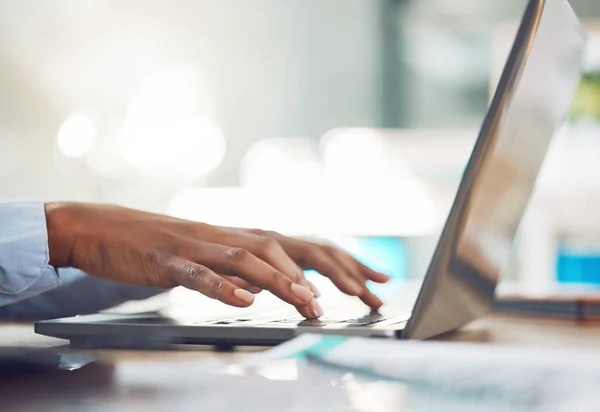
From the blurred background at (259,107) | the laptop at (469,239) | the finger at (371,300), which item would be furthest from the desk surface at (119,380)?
the blurred background at (259,107)

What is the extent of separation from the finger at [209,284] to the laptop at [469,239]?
0.02 metres

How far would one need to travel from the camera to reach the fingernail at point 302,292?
23.2 inches

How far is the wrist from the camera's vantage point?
2.12 ft

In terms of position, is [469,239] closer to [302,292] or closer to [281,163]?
[302,292]

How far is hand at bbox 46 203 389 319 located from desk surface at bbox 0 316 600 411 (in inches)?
2.7

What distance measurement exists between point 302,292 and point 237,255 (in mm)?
60

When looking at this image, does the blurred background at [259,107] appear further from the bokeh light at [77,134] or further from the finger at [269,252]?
the finger at [269,252]

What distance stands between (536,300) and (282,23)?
284 cm

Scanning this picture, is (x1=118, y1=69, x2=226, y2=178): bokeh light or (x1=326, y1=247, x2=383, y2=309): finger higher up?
(x1=118, y1=69, x2=226, y2=178): bokeh light

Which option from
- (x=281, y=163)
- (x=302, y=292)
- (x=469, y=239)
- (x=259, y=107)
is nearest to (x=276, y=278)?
(x=302, y=292)

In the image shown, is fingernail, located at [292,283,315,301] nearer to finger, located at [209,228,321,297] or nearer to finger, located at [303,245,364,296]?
finger, located at [209,228,321,297]

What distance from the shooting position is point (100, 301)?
827 millimetres

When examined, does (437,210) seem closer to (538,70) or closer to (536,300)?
(536,300)

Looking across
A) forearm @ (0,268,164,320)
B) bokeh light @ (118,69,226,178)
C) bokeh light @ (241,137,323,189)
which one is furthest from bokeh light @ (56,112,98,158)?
forearm @ (0,268,164,320)
